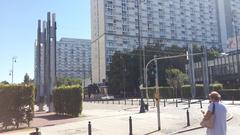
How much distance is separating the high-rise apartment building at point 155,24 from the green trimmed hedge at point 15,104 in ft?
287

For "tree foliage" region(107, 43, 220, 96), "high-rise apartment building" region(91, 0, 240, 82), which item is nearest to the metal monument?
"tree foliage" region(107, 43, 220, 96)

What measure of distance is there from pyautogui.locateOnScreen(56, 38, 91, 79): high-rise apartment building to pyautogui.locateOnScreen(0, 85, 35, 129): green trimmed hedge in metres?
132

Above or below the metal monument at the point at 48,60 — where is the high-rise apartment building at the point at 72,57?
above

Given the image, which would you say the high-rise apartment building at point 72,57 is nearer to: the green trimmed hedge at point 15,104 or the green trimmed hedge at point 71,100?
the green trimmed hedge at point 71,100

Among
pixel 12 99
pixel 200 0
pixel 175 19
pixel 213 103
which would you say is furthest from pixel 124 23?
pixel 213 103

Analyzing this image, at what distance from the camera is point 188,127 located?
17984 millimetres

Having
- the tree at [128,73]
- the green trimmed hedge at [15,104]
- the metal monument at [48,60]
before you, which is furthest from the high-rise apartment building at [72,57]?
the green trimmed hedge at [15,104]

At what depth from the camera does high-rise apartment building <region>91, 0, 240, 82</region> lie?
11659cm

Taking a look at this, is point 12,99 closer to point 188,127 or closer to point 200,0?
point 188,127

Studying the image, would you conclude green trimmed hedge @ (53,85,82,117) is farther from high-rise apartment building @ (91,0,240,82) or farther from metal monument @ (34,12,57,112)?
high-rise apartment building @ (91,0,240,82)

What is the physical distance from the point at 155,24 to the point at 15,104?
109045 millimetres

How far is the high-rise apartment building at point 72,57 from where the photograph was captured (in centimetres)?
15538

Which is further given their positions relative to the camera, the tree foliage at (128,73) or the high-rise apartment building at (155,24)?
the high-rise apartment building at (155,24)

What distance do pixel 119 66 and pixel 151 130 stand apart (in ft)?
252
